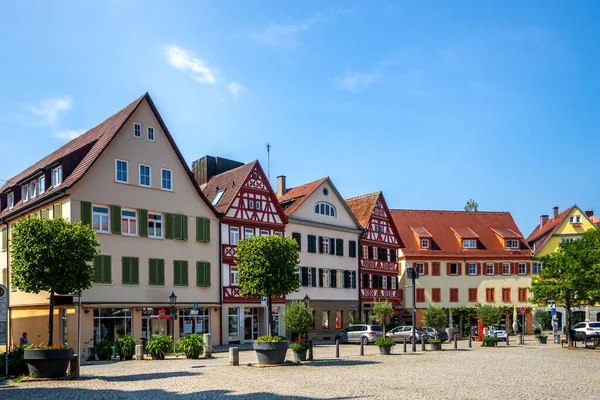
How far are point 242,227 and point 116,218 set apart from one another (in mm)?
10131

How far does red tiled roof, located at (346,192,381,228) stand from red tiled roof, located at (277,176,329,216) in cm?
608

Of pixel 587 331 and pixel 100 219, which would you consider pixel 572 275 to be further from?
pixel 100 219

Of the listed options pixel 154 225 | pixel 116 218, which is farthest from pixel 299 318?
pixel 154 225

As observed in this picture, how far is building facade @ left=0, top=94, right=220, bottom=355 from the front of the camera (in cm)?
3656

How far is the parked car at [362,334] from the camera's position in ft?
149

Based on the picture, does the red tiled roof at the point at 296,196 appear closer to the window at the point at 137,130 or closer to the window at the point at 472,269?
the window at the point at 137,130

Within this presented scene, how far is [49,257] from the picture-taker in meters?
23.8

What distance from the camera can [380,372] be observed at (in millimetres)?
23016

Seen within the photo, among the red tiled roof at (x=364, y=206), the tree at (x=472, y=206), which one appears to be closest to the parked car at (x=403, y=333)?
the red tiled roof at (x=364, y=206)

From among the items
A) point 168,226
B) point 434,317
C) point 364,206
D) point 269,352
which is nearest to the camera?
point 269,352

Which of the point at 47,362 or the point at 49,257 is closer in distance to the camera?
the point at 47,362

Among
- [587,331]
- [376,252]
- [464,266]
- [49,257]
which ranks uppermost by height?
[376,252]

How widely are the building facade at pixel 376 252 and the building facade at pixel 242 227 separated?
10041 mm

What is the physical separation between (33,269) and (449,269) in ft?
153
